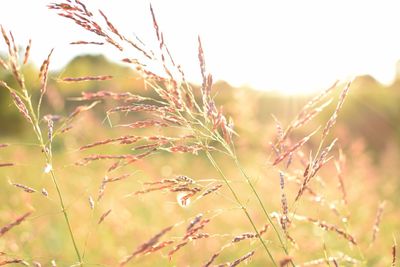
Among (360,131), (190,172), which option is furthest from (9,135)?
(190,172)

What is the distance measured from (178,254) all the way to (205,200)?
1.72m

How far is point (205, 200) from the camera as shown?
19.2 ft

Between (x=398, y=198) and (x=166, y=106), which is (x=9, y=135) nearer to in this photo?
(x=398, y=198)

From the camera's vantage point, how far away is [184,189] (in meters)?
1.48

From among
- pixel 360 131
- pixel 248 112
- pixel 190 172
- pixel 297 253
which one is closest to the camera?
pixel 297 253

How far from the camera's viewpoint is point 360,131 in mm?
14586

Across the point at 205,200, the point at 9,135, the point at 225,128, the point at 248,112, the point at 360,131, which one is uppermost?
the point at 225,128

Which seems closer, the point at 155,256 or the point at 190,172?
the point at 155,256

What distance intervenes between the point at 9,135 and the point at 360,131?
40.9 feet

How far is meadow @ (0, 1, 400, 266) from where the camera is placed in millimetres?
1490

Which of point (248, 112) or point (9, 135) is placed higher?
point (248, 112)

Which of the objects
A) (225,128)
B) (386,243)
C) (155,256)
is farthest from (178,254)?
(225,128)

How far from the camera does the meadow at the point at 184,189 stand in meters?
1.49

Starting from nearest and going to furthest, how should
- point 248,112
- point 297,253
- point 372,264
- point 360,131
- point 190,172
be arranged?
point 372,264 < point 297,253 < point 248,112 < point 190,172 < point 360,131
